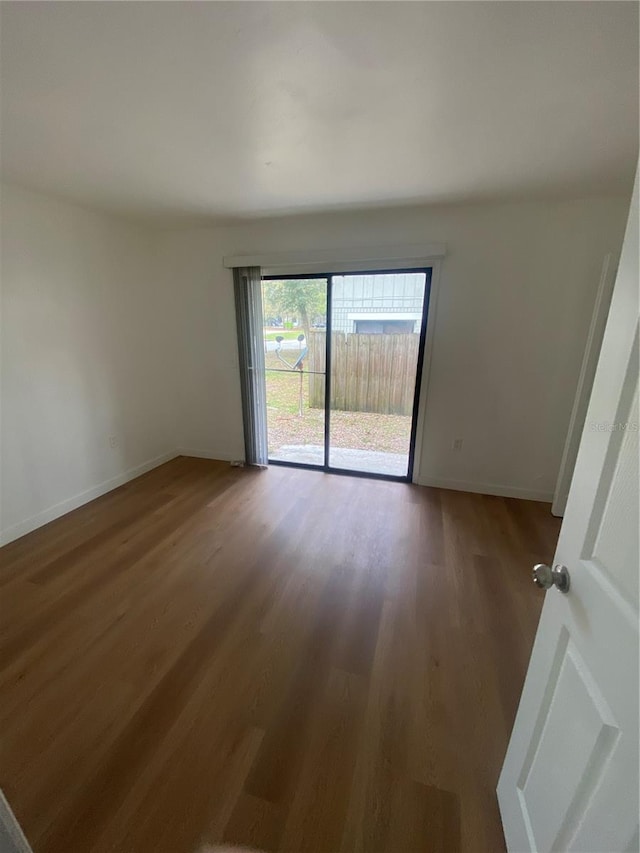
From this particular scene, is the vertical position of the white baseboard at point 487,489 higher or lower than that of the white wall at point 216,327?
lower

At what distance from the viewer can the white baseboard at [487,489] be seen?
114 inches

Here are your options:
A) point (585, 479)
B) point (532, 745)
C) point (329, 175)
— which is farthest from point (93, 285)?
point (532, 745)

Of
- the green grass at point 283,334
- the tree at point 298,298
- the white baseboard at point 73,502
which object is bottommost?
the white baseboard at point 73,502

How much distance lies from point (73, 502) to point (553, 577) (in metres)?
3.25

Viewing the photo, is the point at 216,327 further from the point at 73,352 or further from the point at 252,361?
the point at 73,352

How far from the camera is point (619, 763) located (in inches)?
22.4

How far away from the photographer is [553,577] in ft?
2.58

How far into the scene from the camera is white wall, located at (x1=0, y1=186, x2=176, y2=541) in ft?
7.36

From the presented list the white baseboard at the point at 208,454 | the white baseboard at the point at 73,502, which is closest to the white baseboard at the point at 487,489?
the white baseboard at the point at 208,454

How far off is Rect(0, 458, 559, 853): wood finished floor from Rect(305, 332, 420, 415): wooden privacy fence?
1131mm

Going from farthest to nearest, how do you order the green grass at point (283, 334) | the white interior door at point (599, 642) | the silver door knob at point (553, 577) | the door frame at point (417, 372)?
the green grass at point (283, 334)
the door frame at point (417, 372)
the silver door knob at point (553, 577)
the white interior door at point (599, 642)

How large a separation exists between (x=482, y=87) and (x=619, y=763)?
1.91 meters

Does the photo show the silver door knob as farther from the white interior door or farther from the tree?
the tree

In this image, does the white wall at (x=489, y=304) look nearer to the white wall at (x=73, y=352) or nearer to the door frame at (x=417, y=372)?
the door frame at (x=417, y=372)
